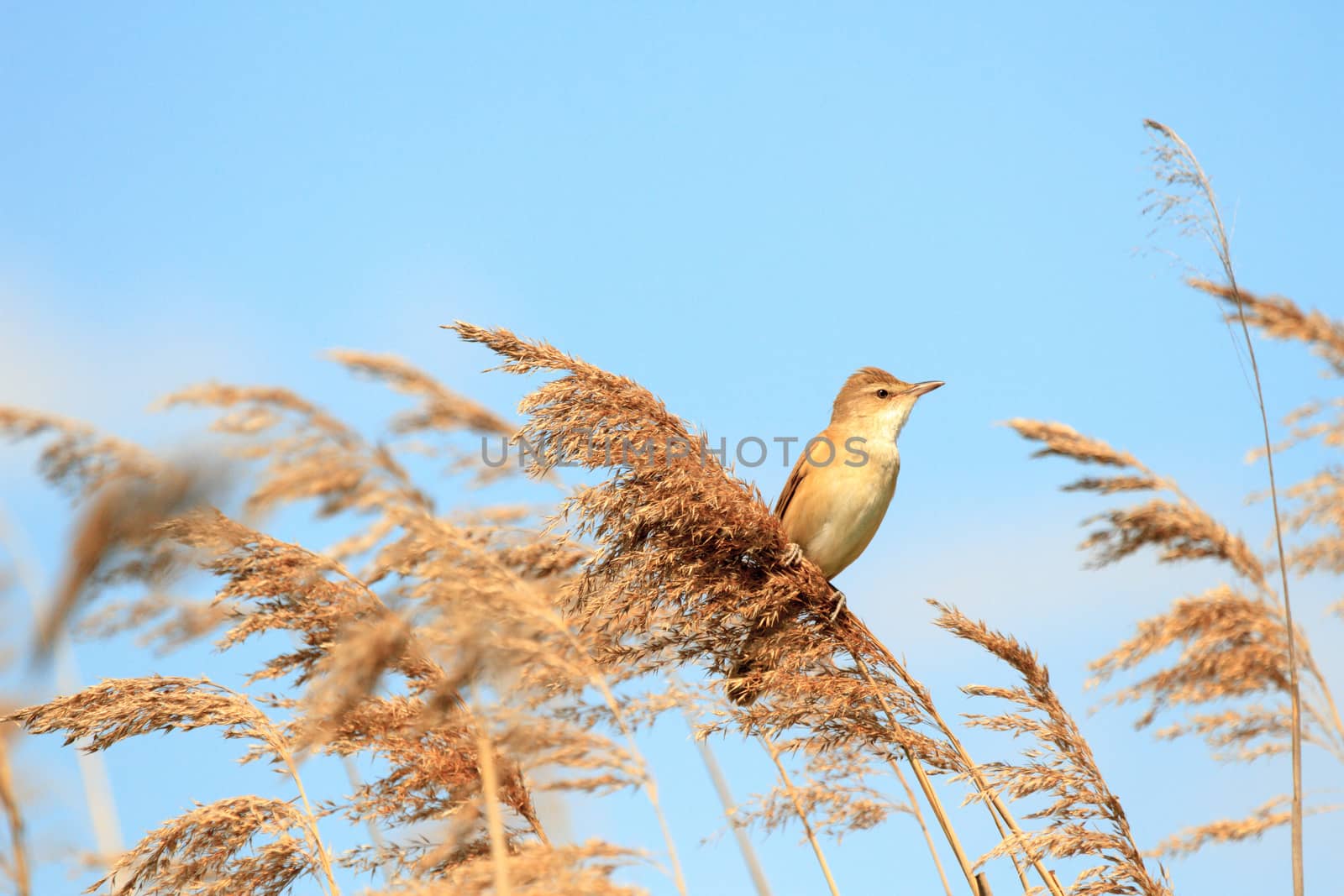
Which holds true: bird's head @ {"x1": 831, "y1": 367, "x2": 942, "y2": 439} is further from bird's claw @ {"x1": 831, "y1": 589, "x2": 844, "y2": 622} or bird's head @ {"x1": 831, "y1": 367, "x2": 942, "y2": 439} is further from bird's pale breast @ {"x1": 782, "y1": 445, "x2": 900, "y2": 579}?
bird's claw @ {"x1": 831, "y1": 589, "x2": 844, "y2": 622}

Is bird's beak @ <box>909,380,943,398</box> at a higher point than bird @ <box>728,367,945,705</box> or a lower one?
higher

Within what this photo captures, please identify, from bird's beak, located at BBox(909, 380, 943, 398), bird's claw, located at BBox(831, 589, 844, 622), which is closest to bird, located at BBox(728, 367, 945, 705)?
bird's beak, located at BBox(909, 380, 943, 398)

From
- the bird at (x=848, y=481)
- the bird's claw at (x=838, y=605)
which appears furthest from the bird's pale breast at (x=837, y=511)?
the bird's claw at (x=838, y=605)

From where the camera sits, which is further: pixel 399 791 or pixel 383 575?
pixel 383 575

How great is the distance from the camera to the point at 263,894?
3352 millimetres

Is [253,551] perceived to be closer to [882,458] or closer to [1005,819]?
[1005,819]

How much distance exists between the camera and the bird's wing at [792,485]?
5.23 m

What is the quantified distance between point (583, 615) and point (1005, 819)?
1.35 metres

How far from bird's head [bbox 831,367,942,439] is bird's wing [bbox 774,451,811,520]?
1.29 feet

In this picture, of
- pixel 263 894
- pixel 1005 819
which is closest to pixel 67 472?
pixel 263 894

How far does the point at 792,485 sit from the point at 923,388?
94cm

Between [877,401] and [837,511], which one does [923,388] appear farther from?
[837,511]

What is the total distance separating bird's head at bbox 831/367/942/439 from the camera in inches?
218

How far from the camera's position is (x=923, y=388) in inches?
222
